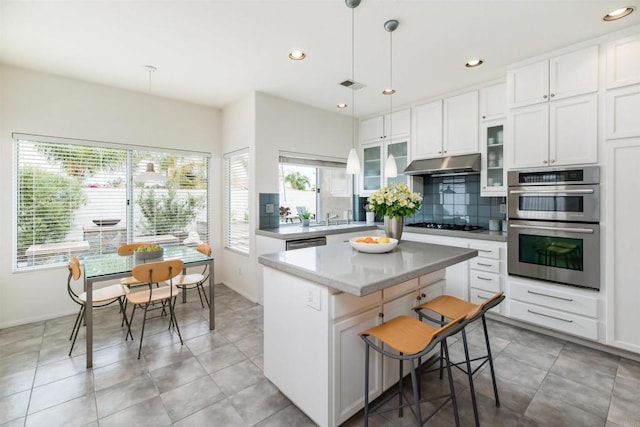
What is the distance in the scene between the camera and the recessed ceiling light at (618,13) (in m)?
2.13

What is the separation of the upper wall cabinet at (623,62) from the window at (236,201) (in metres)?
3.80

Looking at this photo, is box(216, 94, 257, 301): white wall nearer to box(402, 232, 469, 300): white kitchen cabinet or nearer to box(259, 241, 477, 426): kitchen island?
box(259, 241, 477, 426): kitchen island

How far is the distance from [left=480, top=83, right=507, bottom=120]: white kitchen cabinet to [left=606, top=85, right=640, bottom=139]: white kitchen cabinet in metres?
0.96

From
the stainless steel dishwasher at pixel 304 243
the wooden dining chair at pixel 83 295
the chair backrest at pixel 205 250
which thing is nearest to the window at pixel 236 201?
the chair backrest at pixel 205 250

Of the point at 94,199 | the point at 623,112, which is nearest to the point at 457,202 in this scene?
the point at 623,112

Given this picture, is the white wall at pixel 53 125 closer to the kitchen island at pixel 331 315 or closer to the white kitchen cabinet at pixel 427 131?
the kitchen island at pixel 331 315

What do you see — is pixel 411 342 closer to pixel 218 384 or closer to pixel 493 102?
pixel 218 384

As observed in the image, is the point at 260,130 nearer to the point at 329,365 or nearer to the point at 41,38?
the point at 41,38

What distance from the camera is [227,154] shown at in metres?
4.39

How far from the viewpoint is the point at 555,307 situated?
273 centimetres

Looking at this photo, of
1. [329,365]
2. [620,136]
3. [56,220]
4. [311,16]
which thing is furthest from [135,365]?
[620,136]

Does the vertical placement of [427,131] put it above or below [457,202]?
above

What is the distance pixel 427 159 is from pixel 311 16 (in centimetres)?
249

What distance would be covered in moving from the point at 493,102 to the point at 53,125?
512cm
